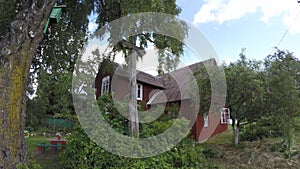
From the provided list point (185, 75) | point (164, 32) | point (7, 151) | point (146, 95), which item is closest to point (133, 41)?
point (164, 32)

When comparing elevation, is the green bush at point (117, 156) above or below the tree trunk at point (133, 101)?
below

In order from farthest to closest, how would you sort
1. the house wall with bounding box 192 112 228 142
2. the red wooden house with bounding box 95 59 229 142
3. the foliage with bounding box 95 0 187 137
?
the house wall with bounding box 192 112 228 142 → the red wooden house with bounding box 95 59 229 142 → the foliage with bounding box 95 0 187 137

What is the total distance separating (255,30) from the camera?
28.4 feet

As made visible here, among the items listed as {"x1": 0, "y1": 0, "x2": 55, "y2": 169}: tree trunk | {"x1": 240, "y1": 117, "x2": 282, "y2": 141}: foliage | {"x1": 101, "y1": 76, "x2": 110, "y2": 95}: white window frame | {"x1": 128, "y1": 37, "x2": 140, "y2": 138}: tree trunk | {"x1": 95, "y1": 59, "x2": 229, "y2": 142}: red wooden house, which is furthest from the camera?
{"x1": 101, "y1": 76, "x2": 110, "y2": 95}: white window frame

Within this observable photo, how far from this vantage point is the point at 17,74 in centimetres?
427

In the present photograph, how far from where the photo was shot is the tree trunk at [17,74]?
3.99 m

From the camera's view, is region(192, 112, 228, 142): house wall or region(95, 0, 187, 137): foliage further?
region(192, 112, 228, 142): house wall

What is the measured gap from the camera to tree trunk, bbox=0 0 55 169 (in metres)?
3.99

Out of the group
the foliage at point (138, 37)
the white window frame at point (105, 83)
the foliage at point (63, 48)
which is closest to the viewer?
the foliage at point (138, 37)

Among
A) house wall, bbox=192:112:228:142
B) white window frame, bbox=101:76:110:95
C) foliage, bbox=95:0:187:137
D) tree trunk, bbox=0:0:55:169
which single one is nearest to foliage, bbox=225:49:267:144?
foliage, bbox=95:0:187:137

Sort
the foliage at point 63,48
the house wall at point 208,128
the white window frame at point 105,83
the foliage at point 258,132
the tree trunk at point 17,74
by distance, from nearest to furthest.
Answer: the tree trunk at point 17,74 < the foliage at point 63,48 < the foliage at point 258,132 < the house wall at point 208,128 < the white window frame at point 105,83

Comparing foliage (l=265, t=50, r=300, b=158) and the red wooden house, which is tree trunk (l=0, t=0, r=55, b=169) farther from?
the red wooden house

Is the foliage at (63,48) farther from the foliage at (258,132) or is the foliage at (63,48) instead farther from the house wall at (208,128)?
the house wall at (208,128)

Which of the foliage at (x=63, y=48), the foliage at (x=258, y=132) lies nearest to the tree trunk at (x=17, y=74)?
the foliage at (x=63, y=48)
